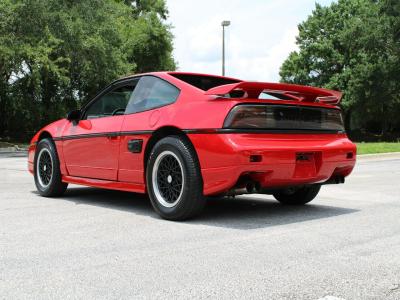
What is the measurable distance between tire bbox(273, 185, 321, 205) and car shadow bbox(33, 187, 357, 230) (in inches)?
3.8

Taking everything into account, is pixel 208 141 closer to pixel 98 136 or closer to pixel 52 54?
pixel 98 136

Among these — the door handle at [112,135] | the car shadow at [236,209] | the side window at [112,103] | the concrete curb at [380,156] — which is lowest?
the concrete curb at [380,156]

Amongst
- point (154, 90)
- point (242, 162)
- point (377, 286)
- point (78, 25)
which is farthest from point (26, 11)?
point (377, 286)

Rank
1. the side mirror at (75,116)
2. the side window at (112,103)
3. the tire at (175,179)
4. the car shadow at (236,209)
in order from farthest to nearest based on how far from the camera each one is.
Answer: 1. the side mirror at (75,116)
2. the side window at (112,103)
3. the car shadow at (236,209)
4. the tire at (175,179)

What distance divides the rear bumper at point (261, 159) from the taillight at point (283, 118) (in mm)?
105

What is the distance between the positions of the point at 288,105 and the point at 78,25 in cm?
2139

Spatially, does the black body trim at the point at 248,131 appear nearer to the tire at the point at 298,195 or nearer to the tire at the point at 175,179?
the tire at the point at 175,179

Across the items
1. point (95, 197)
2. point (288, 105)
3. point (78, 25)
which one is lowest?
point (95, 197)

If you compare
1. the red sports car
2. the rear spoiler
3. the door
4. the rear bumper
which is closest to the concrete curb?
the red sports car

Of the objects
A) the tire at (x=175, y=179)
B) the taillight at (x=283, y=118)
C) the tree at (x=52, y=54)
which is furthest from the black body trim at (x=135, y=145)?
the tree at (x=52, y=54)

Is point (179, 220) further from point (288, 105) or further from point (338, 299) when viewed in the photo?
point (338, 299)

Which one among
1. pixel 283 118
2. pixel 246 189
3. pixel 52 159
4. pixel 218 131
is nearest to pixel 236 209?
pixel 246 189

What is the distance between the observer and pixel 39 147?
24.5ft

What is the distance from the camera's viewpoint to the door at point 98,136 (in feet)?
19.9
